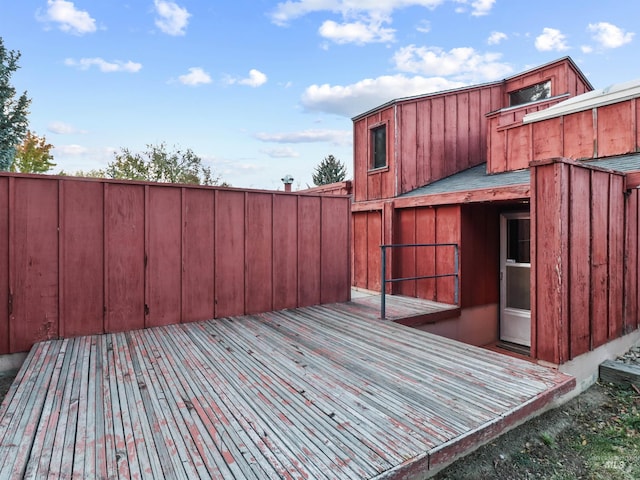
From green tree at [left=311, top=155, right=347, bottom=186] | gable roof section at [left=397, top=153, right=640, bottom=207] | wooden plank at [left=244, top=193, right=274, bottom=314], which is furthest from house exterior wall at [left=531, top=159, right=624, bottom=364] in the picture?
green tree at [left=311, top=155, right=347, bottom=186]

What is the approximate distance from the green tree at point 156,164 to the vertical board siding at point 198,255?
16837mm

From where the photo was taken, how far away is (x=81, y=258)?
3.62 m

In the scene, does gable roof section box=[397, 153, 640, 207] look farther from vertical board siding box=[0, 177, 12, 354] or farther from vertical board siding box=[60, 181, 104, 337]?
vertical board siding box=[0, 177, 12, 354]

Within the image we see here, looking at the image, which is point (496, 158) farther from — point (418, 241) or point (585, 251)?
point (585, 251)

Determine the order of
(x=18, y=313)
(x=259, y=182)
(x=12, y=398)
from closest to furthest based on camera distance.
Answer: (x=12, y=398) < (x=18, y=313) < (x=259, y=182)

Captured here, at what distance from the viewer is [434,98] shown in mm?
7055

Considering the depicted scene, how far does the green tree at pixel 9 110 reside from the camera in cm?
928

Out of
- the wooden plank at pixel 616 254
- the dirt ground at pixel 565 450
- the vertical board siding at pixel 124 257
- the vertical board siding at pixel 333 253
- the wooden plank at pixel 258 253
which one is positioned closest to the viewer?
the dirt ground at pixel 565 450

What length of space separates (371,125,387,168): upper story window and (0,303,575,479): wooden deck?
4426 millimetres

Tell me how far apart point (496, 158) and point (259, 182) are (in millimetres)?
21568

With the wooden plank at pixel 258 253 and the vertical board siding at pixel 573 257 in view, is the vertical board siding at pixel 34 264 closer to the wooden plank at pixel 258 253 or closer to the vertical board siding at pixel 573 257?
the wooden plank at pixel 258 253

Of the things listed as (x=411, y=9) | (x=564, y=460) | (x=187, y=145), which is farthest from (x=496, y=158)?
(x=187, y=145)

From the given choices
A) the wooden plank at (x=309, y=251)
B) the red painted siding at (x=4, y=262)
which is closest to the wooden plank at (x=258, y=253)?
the wooden plank at (x=309, y=251)

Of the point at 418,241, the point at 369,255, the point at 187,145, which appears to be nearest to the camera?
the point at 418,241
